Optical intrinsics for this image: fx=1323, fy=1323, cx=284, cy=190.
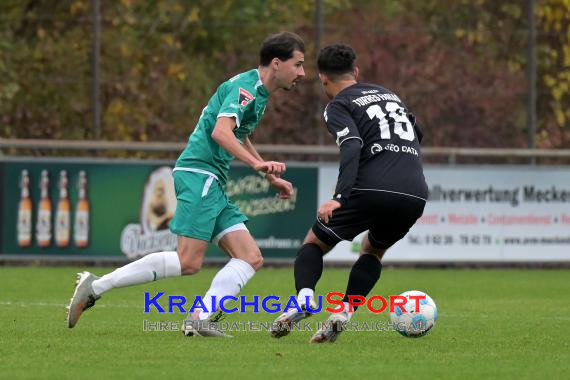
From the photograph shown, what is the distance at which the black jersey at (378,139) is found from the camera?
7.68m

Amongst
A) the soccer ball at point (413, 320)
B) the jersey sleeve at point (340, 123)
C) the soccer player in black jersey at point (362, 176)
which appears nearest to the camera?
the jersey sleeve at point (340, 123)

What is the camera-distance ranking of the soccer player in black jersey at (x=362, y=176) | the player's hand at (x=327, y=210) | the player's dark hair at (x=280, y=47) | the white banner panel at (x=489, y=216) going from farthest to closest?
the white banner panel at (x=489, y=216) → the player's dark hair at (x=280, y=47) → the soccer player in black jersey at (x=362, y=176) → the player's hand at (x=327, y=210)

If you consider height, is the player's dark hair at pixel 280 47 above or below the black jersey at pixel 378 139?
above

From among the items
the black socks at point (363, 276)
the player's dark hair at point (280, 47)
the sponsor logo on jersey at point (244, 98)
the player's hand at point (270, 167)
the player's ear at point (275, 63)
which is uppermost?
the player's dark hair at point (280, 47)

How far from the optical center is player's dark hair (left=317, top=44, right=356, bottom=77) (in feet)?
25.6

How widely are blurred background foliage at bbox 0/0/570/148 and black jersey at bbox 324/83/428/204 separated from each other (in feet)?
31.6

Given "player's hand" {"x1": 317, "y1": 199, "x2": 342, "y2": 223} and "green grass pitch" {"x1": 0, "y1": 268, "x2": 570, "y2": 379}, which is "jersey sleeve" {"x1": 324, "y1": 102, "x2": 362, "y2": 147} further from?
"green grass pitch" {"x1": 0, "y1": 268, "x2": 570, "y2": 379}

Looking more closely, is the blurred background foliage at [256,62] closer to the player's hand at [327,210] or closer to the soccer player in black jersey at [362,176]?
the soccer player in black jersey at [362,176]

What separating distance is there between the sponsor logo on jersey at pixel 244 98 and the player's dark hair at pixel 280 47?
0.27 m

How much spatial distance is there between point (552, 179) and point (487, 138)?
5.31 ft

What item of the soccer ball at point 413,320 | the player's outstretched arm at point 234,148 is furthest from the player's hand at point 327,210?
the soccer ball at point 413,320

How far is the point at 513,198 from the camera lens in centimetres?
1645

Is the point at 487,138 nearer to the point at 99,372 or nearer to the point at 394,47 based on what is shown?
the point at 394,47

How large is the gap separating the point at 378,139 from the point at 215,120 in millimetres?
996
